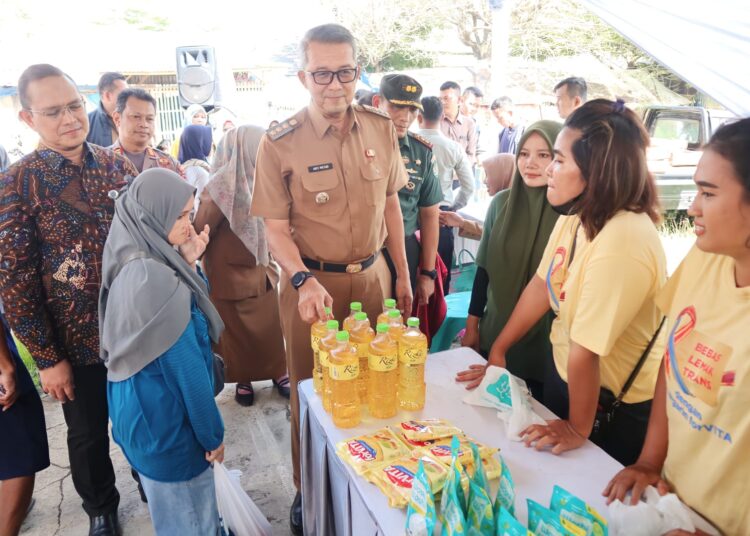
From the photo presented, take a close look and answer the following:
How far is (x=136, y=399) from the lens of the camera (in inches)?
61.5

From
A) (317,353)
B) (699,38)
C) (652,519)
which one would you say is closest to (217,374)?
(317,353)

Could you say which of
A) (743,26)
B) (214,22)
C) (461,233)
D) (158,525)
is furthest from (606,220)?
(214,22)

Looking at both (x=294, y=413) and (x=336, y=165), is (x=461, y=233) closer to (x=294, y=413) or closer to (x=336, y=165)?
(x=336, y=165)

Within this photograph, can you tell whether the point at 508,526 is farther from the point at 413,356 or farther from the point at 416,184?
the point at 416,184

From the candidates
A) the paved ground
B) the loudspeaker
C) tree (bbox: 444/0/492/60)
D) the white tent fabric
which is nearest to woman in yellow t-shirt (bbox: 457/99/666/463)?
the white tent fabric

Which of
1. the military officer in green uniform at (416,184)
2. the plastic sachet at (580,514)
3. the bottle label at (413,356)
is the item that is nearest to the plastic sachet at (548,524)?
the plastic sachet at (580,514)

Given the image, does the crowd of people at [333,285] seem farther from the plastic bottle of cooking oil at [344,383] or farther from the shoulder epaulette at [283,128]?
the plastic bottle of cooking oil at [344,383]

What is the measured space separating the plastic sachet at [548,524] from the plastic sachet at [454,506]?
0.14 metres

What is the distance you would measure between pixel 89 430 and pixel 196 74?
217 inches

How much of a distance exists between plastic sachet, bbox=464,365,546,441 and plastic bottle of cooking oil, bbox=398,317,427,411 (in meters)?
0.19

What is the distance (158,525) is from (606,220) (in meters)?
1.80

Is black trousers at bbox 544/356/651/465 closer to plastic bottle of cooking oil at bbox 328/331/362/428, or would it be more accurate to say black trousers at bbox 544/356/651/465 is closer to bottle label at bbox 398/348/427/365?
bottle label at bbox 398/348/427/365

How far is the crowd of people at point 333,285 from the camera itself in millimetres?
1109

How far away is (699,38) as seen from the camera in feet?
4.95
